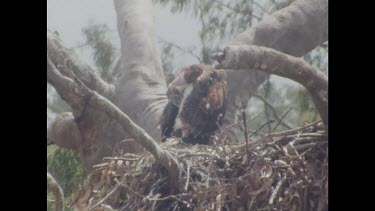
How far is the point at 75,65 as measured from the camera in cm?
117

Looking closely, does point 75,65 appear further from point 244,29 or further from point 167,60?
point 244,29

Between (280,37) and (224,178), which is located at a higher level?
(280,37)

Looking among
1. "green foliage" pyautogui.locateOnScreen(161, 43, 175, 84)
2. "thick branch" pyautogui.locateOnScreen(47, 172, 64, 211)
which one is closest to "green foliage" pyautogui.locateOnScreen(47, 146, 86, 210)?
"thick branch" pyautogui.locateOnScreen(47, 172, 64, 211)

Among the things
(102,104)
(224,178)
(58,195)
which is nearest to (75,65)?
(102,104)

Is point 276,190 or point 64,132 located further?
point 64,132

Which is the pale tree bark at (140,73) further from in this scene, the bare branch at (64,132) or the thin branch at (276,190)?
the thin branch at (276,190)

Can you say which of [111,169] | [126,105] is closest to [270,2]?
[126,105]

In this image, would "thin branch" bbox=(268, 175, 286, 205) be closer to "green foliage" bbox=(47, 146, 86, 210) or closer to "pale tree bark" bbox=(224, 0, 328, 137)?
"pale tree bark" bbox=(224, 0, 328, 137)

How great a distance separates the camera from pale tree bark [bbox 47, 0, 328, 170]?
113 centimetres

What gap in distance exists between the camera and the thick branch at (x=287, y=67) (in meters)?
1.11

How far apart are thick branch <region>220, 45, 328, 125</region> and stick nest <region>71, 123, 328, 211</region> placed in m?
0.06

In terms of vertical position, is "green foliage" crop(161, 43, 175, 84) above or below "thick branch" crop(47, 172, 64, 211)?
above

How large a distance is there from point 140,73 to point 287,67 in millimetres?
321
